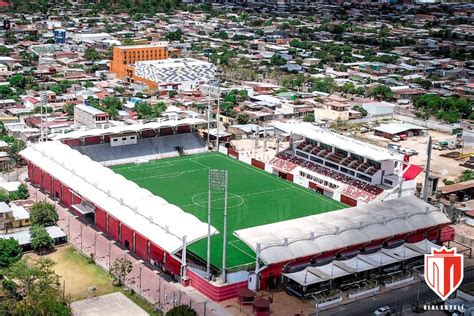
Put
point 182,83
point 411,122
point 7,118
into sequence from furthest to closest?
point 182,83 → point 411,122 → point 7,118

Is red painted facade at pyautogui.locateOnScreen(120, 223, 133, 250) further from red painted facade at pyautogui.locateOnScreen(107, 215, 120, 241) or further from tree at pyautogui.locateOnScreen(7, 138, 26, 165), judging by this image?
tree at pyautogui.locateOnScreen(7, 138, 26, 165)

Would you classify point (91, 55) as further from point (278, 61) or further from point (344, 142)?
point (344, 142)

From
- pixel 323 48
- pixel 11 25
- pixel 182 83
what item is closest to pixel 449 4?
pixel 323 48

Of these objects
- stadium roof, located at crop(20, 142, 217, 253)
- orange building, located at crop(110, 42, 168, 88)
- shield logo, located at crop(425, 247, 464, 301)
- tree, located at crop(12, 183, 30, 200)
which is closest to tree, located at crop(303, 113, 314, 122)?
orange building, located at crop(110, 42, 168, 88)

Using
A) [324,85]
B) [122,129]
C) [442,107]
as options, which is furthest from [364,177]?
[324,85]

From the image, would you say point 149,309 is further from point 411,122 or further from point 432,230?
point 411,122
